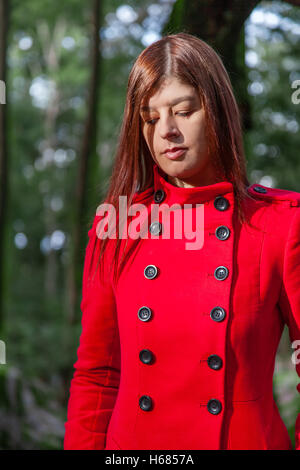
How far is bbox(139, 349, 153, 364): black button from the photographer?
1.84 meters

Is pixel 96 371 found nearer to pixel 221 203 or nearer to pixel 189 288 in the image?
pixel 189 288

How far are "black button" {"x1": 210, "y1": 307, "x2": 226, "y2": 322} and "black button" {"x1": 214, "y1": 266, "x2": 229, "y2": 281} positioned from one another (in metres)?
0.09

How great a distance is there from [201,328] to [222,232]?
0.29 m

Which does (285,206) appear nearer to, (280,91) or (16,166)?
(280,91)

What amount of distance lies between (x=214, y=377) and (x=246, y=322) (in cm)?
18

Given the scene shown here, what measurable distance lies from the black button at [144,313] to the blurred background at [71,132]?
0.57 m

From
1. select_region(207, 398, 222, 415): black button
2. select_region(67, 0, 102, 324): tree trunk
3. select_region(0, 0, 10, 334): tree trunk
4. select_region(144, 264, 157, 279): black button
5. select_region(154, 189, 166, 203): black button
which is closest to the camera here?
select_region(207, 398, 222, 415): black button

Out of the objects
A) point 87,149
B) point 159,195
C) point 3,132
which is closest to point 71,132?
point 87,149

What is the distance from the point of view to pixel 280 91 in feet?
34.3

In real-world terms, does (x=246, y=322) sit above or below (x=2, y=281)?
above

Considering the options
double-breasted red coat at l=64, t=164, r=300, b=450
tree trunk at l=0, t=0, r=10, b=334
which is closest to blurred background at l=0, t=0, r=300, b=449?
tree trunk at l=0, t=0, r=10, b=334

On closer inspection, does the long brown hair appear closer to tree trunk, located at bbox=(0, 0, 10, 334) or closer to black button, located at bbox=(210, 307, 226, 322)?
black button, located at bbox=(210, 307, 226, 322)

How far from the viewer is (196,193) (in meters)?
1.91

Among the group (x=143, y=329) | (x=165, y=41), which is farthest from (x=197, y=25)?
(x=143, y=329)
